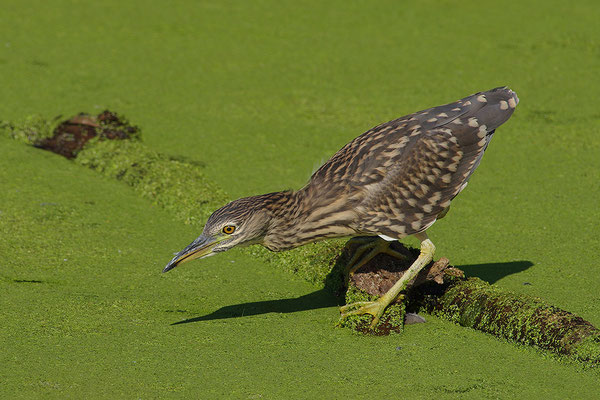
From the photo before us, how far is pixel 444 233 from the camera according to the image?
5.10m

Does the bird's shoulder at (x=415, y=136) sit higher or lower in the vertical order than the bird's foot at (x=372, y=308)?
higher

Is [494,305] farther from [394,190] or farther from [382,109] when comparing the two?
[382,109]

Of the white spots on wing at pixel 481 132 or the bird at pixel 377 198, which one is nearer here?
the bird at pixel 377 198

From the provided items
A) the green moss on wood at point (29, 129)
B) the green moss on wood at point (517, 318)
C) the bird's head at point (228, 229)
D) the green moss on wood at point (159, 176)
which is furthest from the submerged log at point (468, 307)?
the green moss on wood at point (29, 129)

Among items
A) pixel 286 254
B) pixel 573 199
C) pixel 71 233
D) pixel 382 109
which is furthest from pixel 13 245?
pixel 573 199

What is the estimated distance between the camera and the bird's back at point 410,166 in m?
4.21

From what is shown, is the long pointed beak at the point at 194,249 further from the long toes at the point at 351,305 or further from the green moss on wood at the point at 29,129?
the green moss on wood at the point at 29,129

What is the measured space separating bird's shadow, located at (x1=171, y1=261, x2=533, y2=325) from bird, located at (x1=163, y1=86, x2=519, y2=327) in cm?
25

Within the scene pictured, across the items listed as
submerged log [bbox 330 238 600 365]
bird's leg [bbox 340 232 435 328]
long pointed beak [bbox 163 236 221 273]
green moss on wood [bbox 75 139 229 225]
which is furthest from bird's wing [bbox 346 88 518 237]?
green moss on wood [bbox 75 139 229 225]

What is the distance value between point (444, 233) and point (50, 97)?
3465mm

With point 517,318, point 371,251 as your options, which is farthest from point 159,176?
point 517,318

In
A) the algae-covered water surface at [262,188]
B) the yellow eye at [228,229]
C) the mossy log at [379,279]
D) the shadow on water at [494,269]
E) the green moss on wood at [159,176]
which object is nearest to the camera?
the algae-covered water surface at [262,188]

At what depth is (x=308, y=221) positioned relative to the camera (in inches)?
166

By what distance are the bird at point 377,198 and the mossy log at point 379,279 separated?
0.09 meters
